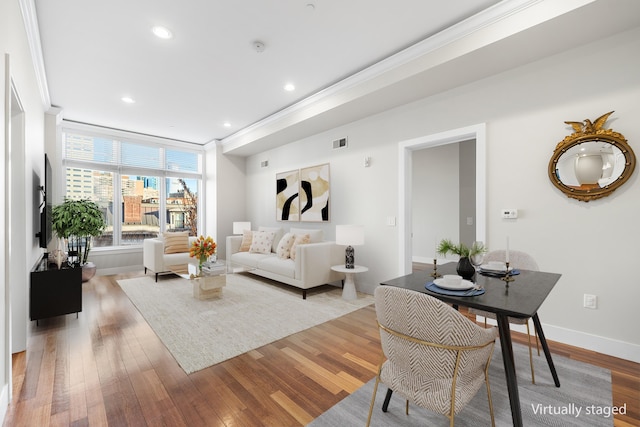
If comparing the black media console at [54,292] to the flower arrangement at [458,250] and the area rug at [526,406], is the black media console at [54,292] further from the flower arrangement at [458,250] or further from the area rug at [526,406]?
the flower arrangement at [458,250]

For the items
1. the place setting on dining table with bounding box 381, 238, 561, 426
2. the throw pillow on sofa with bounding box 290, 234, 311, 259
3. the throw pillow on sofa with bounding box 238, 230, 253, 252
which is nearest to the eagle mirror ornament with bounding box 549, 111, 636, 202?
the place setting on dining table with bounding box 381, 238, 561, 426

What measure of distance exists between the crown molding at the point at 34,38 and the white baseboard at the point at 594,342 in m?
5.18

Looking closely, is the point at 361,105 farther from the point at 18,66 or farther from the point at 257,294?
the point at 18,66

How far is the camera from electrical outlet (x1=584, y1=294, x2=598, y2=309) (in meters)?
2.45

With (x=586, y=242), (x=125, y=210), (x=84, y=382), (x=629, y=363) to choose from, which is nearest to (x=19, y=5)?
(x=84, y=382)

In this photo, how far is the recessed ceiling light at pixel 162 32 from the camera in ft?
8.79

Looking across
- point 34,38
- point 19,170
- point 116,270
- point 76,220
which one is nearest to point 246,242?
point 76,220

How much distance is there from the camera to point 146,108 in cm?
460

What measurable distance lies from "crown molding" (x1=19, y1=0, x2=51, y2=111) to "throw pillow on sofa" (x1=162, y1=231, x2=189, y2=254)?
8.52ft

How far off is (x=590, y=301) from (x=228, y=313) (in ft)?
11.5

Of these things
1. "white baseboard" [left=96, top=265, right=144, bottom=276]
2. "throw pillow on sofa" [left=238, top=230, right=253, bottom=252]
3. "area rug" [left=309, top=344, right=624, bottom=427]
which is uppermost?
"throw pillow on sofa" [left=238, top=230, right=253, bottom=252]

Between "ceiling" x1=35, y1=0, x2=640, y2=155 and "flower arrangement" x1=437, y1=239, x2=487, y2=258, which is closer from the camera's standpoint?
"flower arrangement" x1=437, y1=239, x2=487, y2=258

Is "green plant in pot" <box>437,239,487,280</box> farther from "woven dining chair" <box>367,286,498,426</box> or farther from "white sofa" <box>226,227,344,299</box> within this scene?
"white sofa" <box>226,227,344,299</box>

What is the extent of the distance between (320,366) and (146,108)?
467 cm
